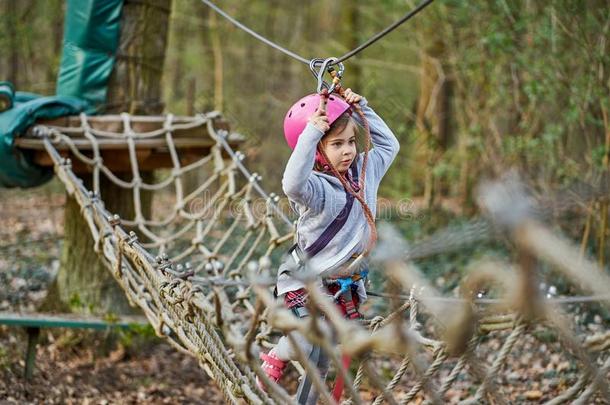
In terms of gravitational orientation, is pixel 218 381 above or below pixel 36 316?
above

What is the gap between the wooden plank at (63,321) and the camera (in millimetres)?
3975

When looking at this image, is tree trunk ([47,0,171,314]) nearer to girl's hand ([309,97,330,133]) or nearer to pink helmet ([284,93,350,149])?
pink helmet ([284,93,350,149])

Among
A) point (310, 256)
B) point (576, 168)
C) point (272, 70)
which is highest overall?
point (310, 256)

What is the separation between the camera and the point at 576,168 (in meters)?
5.97

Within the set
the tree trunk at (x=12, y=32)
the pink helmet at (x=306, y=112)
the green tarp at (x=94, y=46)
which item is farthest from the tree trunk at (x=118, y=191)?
the tree trunk at (x=12, y=32)

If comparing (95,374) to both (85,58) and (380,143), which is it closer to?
(85,58)

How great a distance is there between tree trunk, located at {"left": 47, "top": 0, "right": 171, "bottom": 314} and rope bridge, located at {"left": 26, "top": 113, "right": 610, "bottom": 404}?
345mm

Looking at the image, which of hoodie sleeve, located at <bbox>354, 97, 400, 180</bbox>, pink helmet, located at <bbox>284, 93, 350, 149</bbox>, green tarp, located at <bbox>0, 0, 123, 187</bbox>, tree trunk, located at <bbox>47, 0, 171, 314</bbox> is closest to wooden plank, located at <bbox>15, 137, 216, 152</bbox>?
green tarp, located at <bbox>0, 0, 123, 187</bbox>

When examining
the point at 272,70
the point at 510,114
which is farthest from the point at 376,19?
the point at 272,70

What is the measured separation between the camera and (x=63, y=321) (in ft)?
13.3

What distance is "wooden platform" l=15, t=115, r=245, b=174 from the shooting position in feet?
14.5

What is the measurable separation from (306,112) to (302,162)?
0.24 metres

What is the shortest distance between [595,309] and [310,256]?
9.74 ft

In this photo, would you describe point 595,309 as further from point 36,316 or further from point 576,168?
point 36,316
